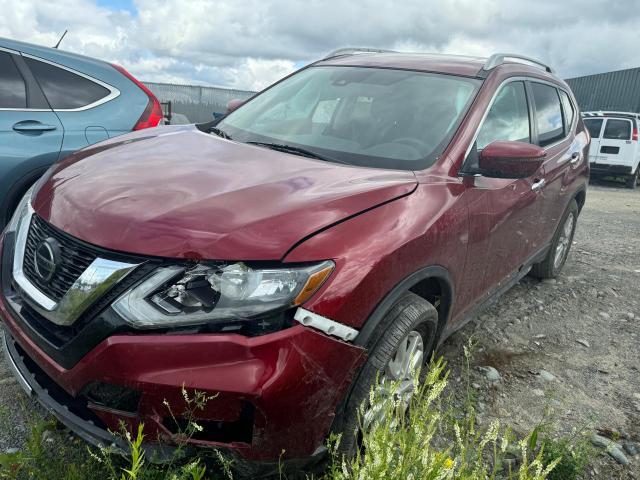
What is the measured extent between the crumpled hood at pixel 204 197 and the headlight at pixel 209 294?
6cm

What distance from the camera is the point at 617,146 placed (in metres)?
14.0

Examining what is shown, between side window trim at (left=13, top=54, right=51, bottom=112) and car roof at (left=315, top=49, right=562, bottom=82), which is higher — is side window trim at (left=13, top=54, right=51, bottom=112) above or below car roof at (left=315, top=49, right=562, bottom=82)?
below

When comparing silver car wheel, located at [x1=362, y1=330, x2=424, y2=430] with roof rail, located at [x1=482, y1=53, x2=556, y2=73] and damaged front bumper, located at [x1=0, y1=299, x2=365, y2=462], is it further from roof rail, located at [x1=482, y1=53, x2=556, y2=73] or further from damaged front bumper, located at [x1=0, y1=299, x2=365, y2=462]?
roof rail, located at [x1=482, y1=53, x2=556, y2=73]

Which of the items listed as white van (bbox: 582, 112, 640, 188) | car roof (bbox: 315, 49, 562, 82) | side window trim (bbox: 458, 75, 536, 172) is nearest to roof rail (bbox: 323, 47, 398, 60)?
car roof (bbox: 315, 49, 562, 82)

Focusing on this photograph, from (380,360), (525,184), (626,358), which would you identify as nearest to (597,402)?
(626,358)

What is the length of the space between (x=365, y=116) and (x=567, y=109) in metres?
2.53

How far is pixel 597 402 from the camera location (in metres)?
3.01

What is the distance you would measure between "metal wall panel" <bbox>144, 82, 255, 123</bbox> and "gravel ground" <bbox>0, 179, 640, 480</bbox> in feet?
53.1

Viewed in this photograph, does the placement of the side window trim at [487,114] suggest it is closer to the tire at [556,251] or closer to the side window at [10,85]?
the tire at [556,251]

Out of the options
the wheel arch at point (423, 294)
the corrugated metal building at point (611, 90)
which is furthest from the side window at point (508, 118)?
the corrugated metal building at point (611, 90)

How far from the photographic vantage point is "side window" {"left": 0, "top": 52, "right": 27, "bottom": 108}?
382 centimetres

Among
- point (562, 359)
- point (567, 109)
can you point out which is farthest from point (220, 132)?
point (567, 109)

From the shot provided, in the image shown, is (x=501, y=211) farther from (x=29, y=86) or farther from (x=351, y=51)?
(x=29, y=86)

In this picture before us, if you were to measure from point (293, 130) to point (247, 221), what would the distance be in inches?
50.8
